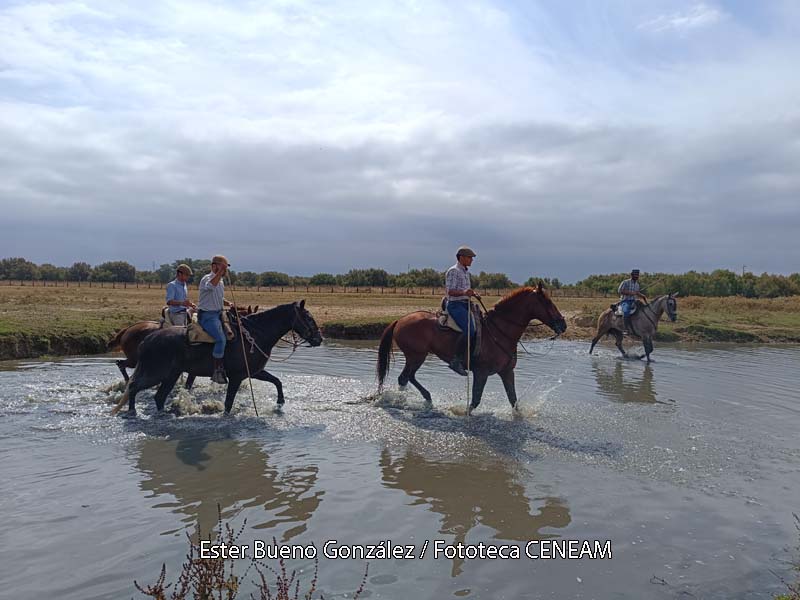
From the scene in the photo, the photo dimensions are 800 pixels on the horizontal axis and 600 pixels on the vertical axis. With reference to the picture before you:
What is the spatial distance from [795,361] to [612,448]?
13818mm

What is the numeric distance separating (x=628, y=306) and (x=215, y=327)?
46.0 feet

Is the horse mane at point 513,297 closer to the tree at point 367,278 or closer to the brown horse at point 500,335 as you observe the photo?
the brown horse at point 500,335

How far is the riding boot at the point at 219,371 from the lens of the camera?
35.1 feet

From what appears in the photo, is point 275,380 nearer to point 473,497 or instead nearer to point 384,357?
point 384,357

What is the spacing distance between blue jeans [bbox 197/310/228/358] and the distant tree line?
27.5m

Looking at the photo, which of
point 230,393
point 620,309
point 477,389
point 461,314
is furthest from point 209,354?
point 620,309

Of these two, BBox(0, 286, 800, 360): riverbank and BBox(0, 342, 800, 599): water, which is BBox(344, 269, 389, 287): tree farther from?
BBox(0, 342, 800, 599): water

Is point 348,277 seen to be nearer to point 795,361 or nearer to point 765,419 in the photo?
point 795,361

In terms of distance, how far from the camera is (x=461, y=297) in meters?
11.2

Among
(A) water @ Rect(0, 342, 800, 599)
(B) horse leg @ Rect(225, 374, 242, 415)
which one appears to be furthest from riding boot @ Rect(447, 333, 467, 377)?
(B) horse leg @ Rect(225, 374, 242, 415)

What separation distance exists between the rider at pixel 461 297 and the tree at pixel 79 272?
379 feet

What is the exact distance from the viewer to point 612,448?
8.72 meters

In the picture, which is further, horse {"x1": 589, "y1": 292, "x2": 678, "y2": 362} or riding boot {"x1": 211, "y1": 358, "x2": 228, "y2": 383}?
horse {"x1": 589, "y1": 292, "x2": 678, "y2": 362}

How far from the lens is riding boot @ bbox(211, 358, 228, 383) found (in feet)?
35.1
